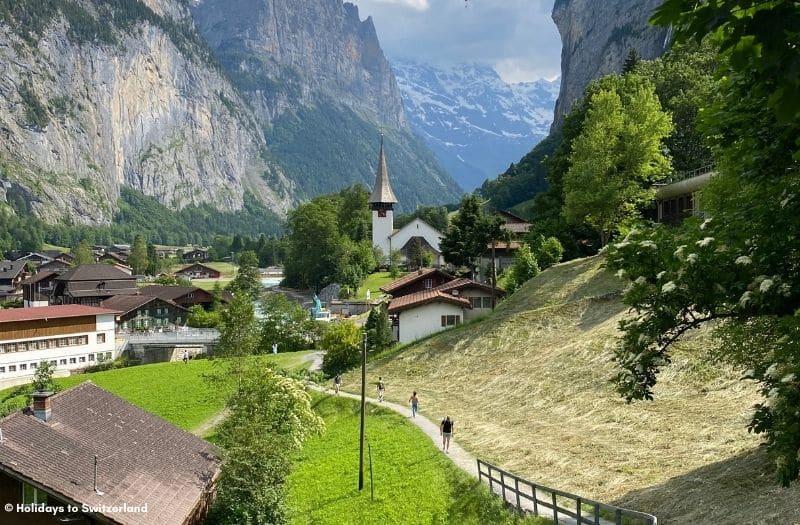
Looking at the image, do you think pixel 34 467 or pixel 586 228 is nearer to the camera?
pixel 34 467

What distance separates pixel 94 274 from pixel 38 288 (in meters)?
23.9

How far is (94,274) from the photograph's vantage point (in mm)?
109625

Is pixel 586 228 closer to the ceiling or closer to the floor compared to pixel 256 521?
closer to the ceiling

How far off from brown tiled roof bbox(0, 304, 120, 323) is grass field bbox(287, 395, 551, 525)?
44.1 metres

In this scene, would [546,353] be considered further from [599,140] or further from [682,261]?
[682,261]

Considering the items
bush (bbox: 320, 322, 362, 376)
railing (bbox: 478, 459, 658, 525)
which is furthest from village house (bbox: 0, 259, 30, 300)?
railing (bbox: 478, 459, 658, 525)

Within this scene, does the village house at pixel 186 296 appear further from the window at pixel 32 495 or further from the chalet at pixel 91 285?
the window at pixel 32 495

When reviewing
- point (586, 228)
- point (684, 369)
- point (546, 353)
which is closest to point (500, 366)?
point (546, 353)

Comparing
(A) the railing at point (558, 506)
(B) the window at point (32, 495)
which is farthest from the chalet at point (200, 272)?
(B) the window at point (32, 495)

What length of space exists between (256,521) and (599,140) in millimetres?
36759

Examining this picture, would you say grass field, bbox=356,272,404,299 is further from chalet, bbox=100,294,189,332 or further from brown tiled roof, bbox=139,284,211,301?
chalet, bbox=100,294,189,332

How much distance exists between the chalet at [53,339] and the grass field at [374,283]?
1336 inches

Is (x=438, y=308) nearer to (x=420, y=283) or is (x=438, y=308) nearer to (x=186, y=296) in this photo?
(x=420, y=283)

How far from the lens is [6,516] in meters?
16.9
